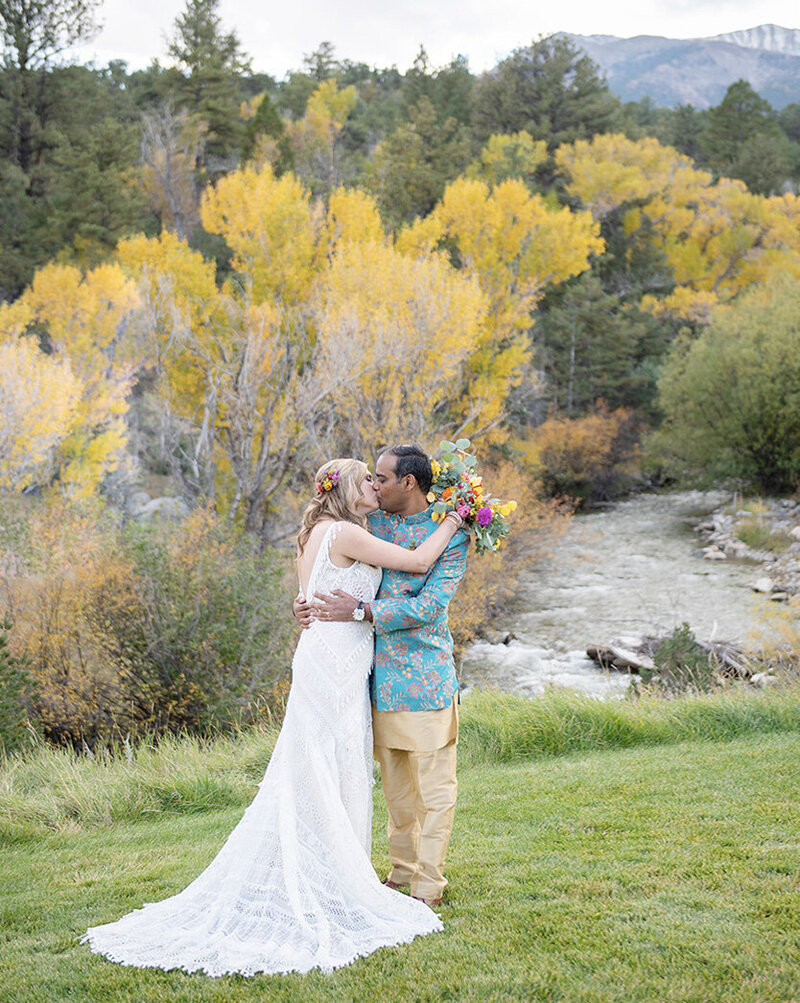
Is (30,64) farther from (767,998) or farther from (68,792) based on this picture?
(767,998)

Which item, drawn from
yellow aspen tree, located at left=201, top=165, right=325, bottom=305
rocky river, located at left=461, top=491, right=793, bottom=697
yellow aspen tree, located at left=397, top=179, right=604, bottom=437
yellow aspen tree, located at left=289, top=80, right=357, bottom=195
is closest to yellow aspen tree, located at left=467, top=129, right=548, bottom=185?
yellow aspen tree, located at left=289, top=80, right=357, bottom=195

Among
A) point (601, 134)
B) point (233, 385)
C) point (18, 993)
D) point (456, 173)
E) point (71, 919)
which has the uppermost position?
point (601, 134)

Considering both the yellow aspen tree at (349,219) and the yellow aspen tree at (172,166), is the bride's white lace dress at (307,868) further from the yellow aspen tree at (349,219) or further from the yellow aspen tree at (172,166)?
the yellow aspen tree at (172,166)

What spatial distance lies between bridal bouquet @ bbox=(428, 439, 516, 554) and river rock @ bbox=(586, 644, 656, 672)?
30.9 feet

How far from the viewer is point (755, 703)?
7031 millimetres

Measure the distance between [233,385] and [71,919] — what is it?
37.7 ft

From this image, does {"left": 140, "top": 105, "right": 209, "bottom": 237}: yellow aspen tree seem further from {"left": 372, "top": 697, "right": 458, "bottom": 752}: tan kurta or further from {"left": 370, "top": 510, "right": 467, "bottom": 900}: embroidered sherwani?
{"left": 372, "top": 697, "right": 458, "bottom": 752}: tan kurta

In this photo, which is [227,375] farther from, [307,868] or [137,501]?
[307,868]

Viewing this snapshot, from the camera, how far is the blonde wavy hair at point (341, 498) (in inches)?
143

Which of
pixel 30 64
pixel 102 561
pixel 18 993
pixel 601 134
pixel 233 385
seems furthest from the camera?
pixel 601 134

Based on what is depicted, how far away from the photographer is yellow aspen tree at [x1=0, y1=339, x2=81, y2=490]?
48.6 ft

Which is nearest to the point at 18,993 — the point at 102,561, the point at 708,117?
the point at 102,561

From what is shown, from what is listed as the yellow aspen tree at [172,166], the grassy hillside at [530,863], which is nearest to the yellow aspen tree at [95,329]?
the yellow aspen tree at [172,166]

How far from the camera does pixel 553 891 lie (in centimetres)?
370
